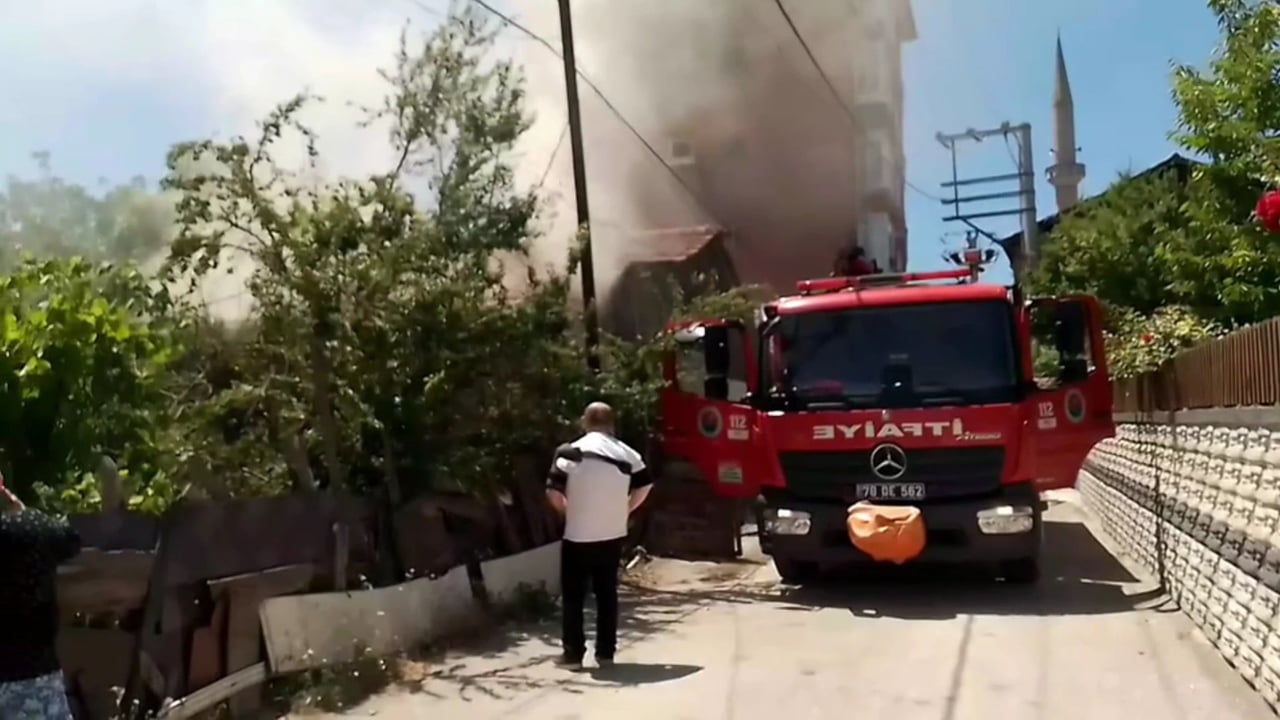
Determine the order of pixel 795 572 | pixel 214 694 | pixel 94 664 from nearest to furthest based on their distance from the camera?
pixel 94 664, pixel 214 694, pixel 795 572

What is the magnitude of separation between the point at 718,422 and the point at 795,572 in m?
1.38

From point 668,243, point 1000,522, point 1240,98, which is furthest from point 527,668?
point 668,243

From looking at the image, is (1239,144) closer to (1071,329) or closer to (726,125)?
(1071,329)

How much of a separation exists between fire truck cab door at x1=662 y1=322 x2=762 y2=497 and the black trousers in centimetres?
277

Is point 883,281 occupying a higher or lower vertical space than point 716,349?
higher

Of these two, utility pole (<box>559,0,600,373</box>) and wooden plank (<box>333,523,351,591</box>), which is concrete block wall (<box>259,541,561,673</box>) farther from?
utility pole (<box>559,0,600,373</box>)

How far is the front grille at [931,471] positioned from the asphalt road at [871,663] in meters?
0.82

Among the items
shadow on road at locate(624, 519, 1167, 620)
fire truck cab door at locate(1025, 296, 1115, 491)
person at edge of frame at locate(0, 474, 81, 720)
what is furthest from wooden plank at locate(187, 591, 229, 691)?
fire truck cab door at locate(1025, 296, 1115, 491)

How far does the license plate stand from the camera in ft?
30.5

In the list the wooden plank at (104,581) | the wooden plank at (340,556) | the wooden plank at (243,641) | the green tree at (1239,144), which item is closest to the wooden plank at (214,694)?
the wooden plank at (243,641)

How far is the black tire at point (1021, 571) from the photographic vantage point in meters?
9.77

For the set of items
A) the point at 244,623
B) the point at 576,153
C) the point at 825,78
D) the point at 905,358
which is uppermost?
the point at 825,78

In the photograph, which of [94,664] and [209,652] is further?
[209,652]

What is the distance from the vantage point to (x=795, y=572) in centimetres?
1034
